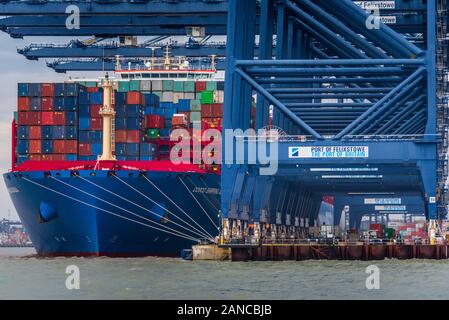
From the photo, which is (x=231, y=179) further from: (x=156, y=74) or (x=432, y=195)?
(x=156, y=74)

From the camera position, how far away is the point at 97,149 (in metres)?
62.9

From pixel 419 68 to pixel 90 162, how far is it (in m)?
17.9

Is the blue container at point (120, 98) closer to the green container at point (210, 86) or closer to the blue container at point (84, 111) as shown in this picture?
the blue container at point (84, 111)

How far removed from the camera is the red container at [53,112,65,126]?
207 ft

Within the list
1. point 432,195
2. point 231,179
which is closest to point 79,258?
point 231,179

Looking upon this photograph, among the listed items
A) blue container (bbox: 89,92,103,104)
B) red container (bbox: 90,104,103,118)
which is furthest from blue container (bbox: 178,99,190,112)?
red container (bbox: 90,104,103,118)

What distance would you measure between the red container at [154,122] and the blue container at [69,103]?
4.34 meters

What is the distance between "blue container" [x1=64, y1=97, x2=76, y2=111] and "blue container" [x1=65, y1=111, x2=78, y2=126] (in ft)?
0.74

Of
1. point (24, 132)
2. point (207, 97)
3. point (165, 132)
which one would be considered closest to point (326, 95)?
point (207, 97)

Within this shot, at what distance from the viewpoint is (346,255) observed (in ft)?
180

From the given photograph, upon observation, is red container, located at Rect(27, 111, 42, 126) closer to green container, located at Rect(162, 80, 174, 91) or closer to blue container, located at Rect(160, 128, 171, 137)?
blue container, located at Rect(160, 128, 171, 137)

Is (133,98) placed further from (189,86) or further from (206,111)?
(189,86)

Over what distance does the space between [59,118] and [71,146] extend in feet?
5.68

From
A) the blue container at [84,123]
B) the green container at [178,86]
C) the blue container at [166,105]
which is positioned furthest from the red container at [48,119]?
the green container at [178,86]
